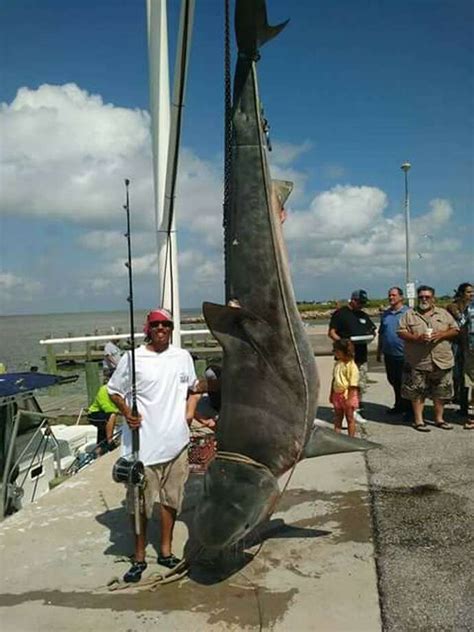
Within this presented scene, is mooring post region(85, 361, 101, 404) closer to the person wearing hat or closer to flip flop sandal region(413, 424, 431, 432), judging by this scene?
the person wearing hat

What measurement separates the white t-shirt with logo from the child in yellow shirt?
3275 mm

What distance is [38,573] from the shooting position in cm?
379

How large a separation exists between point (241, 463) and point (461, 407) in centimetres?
534

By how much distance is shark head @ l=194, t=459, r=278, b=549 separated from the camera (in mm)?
3191

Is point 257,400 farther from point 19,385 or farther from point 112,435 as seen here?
point 112,435

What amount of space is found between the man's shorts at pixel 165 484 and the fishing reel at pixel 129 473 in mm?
117

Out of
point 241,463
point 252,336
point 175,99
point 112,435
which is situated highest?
point 175,99

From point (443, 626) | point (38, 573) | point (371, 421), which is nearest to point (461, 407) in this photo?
point (371, 421)

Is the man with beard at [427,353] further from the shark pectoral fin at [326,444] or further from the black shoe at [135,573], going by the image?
the black shoe at [135,573]

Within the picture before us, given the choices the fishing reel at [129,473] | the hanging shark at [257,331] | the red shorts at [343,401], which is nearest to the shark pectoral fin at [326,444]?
the hanging shark at [257,331]

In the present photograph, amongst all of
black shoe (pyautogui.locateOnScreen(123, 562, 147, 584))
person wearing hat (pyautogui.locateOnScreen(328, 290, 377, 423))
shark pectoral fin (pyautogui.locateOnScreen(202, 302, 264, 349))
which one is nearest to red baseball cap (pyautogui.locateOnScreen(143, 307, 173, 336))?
shark pectoral fin (pyautogui.locateOnScreen(202, 302, 264, 349))

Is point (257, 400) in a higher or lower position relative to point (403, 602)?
higher

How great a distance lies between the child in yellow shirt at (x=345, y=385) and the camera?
670 centimetres

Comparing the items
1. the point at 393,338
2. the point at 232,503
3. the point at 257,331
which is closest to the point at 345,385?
the point at 393,338
